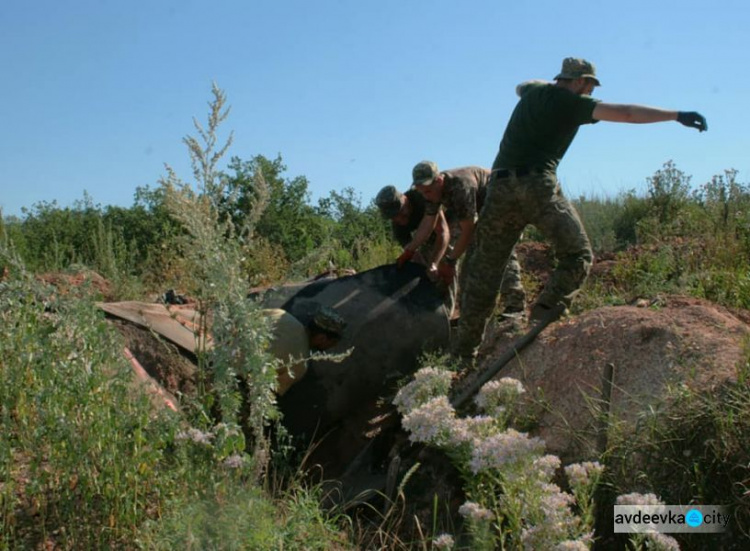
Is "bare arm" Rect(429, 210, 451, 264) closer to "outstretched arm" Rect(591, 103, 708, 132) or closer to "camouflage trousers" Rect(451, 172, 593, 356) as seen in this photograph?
"camouflage trousers" Rect(451, 172, 593, 356)

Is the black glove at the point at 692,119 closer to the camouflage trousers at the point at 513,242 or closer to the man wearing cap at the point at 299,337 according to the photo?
the camouflage trousers at the point at 513,242

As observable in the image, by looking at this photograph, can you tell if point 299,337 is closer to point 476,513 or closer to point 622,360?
point 622,360

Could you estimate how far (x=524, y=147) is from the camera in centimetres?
509

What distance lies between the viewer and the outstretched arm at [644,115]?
175 inches

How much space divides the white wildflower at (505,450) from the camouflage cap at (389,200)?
4055mm

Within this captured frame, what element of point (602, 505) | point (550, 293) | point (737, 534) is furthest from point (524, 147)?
point (737, 534)

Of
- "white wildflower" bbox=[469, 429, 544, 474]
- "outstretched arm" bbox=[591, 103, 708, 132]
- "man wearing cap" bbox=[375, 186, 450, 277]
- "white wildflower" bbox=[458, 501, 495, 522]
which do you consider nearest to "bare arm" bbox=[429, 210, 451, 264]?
"man wearing cap" bbox=[375, 186, 450, 277]

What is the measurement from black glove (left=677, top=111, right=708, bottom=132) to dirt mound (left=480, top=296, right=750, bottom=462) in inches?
37.7

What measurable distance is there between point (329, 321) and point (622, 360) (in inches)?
74.5

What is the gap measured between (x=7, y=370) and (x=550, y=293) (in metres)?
3.08

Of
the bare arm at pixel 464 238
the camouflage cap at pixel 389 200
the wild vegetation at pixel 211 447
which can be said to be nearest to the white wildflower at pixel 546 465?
the wild vegetation at pixel 211 447

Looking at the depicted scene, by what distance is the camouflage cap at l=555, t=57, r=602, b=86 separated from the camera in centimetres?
488

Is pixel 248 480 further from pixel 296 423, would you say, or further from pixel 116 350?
pixel 296 423

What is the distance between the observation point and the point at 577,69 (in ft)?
16.1
